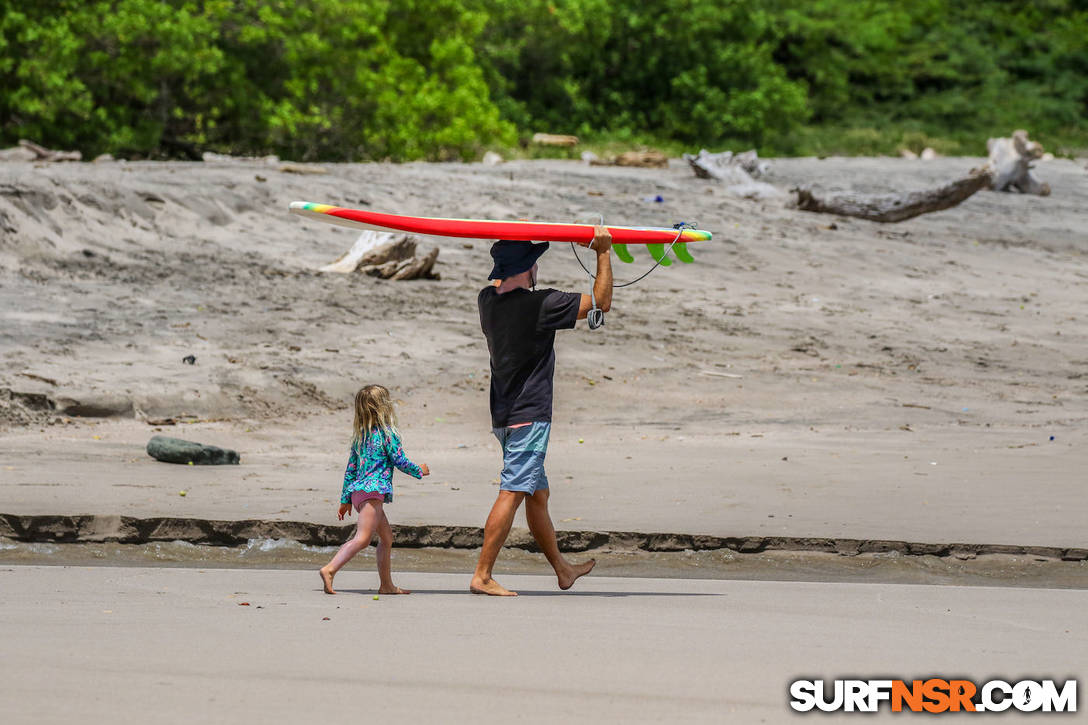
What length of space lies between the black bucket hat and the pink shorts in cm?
100

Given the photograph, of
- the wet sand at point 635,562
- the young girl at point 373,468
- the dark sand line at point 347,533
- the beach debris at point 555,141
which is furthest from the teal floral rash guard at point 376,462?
the beach debris at point 555,141

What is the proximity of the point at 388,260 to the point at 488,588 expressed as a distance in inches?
361

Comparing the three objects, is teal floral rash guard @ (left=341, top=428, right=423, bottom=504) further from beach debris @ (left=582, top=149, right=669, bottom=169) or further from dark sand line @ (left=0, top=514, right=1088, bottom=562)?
beach debris @ (left=582, top=149, right=669, bottom=169)

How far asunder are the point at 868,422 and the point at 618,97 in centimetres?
2558

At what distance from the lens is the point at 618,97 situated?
35250mm

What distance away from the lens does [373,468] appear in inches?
222

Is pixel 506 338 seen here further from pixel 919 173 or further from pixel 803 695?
pixel 919 173

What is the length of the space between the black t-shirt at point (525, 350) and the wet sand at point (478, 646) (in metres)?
0.78

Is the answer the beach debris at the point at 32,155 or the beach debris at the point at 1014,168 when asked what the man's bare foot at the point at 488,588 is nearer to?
the beach debris at the point at 32,155

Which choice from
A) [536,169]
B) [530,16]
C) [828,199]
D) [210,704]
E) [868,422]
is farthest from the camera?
[530,16]

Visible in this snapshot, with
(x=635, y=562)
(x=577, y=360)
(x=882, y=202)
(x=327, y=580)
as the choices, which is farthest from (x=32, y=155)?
(x=327, y=580)

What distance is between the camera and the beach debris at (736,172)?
2008 cm

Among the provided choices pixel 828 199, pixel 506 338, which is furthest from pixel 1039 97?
pixel 506 338

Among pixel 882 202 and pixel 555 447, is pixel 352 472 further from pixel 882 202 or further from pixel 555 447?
pixel 882 202
